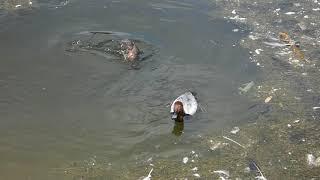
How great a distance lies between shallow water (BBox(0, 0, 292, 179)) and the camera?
5.79m

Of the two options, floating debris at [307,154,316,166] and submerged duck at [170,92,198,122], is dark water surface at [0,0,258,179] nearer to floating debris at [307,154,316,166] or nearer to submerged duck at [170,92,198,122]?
submerged duck at [170,92,198,122]

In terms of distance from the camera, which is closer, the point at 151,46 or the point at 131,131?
the point at 131,131

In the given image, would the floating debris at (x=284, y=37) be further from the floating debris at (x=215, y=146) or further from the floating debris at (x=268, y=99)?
the floating debris at (x=215, y=146)

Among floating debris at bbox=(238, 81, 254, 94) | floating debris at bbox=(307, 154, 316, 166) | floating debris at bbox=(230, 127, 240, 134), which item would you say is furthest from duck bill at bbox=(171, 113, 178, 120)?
floating debris at bbox=(307, 154, 316, 166)

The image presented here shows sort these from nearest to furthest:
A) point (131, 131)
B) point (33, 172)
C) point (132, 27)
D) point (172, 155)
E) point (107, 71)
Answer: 1. point (33, 172)
2. point (172, 155)
3. point (131, 131)
4. point (107, 71)
5. point (132, 27)

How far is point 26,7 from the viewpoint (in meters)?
8.97

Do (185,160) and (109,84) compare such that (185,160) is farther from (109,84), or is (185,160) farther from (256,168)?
(109,84)

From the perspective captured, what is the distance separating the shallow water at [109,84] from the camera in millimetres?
5785

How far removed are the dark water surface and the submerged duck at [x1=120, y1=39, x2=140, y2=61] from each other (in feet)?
0.59

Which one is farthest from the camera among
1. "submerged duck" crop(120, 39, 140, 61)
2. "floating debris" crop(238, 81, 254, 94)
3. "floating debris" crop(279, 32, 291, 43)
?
"floating debris" crop(279, 32, 291, 43)

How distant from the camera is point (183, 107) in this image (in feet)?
20.5

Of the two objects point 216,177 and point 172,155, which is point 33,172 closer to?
point 172,155

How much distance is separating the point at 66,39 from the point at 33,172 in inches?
130

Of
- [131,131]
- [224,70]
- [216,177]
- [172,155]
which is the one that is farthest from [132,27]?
[216,177]
